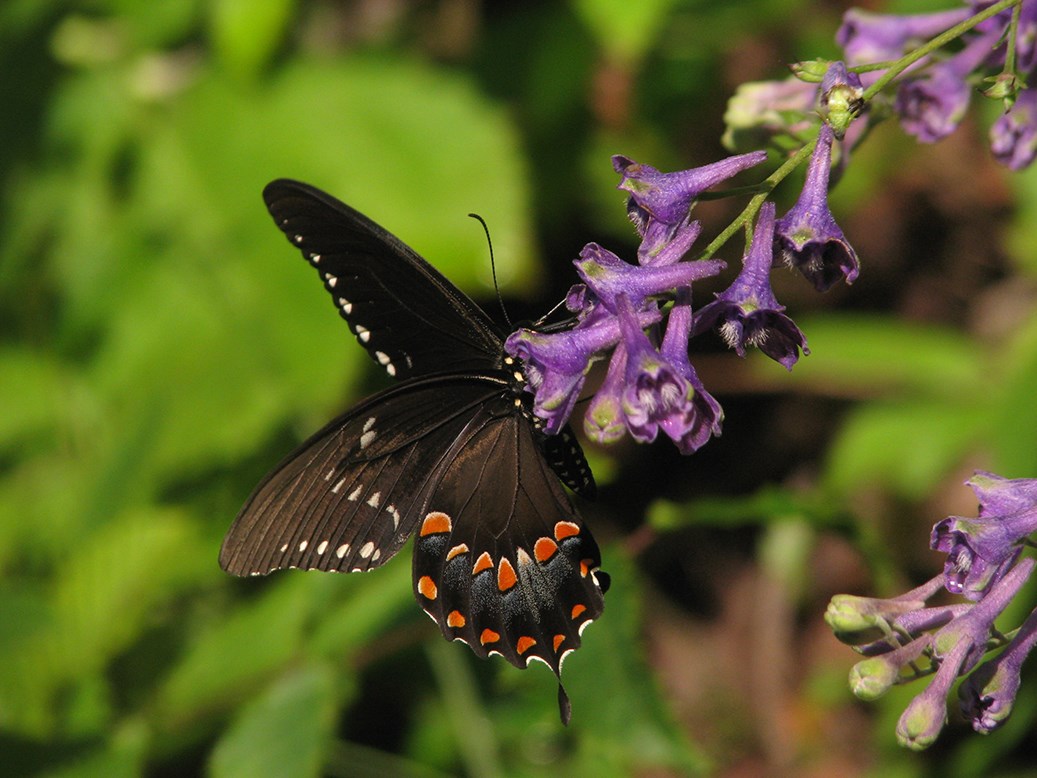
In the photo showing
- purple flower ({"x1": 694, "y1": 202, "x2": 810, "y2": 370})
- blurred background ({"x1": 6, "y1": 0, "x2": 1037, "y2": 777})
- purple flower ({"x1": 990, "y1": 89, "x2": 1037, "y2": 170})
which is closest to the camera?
purple flower ({"x1": 694, "y1": 202, "x2": 810, "y2": 370})

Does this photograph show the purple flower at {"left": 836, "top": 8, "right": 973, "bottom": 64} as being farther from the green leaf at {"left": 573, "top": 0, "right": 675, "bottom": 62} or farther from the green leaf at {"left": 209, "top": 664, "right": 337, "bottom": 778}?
the green leaf at {"left": 209, "top": 664, "right": 337, "bottom": 778}

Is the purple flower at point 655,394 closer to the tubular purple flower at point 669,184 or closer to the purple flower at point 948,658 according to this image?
the tubular purple flower at point 669,184

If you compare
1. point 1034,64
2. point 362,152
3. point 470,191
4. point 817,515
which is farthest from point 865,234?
point 1034,64

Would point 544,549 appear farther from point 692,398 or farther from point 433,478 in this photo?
point 692,398

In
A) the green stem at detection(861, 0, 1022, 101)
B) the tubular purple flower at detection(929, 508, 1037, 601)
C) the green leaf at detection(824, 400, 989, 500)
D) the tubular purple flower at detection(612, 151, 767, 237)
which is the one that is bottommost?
the green leaf at detection(824, 400, 989, 500)

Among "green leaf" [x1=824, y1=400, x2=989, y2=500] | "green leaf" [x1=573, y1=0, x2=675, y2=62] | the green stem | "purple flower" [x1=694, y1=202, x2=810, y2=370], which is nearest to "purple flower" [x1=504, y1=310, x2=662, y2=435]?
"purple flower" [x1=694, y1=202, x2=810, y2=370]

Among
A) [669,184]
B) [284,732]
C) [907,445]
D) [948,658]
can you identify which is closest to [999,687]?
[948,658]
